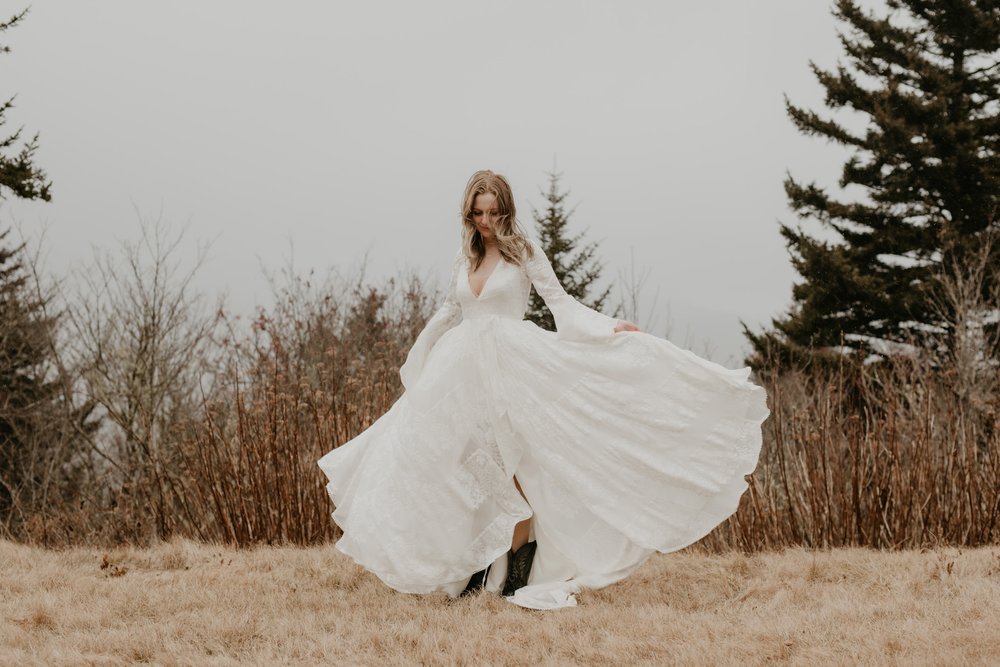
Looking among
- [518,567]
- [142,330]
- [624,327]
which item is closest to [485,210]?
[624,327]

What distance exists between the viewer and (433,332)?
173 inches

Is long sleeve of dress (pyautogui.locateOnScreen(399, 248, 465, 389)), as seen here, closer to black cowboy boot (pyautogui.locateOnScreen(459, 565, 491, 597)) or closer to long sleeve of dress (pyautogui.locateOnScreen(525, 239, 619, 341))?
long sleeve of dress (pyautogui.locateOnScreen(525, 239, 619, 341))

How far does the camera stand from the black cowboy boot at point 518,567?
402cm

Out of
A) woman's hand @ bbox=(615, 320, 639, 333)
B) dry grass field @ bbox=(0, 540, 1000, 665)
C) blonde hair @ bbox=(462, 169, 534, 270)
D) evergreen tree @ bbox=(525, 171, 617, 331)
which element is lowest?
dry grass field @ bbox=(0, 540, 1000, 665)

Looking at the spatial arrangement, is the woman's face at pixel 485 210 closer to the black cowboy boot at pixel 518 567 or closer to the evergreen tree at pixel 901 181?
the black cowboy boot at pixel 518 567

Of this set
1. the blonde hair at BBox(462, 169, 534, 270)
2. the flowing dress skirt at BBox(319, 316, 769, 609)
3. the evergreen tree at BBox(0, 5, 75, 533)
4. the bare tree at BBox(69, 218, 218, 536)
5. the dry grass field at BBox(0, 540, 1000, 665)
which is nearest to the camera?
the dry grass field at BBox(0, 540, 1000, 665)

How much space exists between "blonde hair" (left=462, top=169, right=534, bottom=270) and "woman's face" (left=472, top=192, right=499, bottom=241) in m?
0.01

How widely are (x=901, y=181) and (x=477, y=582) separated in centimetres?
1881

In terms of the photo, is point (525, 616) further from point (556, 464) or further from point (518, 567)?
point (556, 464)

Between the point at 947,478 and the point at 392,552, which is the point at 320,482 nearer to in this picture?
the point at 392,552

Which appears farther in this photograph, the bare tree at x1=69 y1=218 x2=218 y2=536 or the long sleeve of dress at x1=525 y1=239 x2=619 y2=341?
the bare tree at x1=69 y1=218 x2=218 y2=536

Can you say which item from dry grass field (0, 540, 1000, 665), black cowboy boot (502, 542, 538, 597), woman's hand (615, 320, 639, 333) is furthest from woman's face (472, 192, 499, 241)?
dry grass field (0, 540, 1000, 665)

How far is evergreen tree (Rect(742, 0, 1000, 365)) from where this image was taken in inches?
740

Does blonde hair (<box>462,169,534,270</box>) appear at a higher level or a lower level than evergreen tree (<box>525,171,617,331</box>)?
lower
